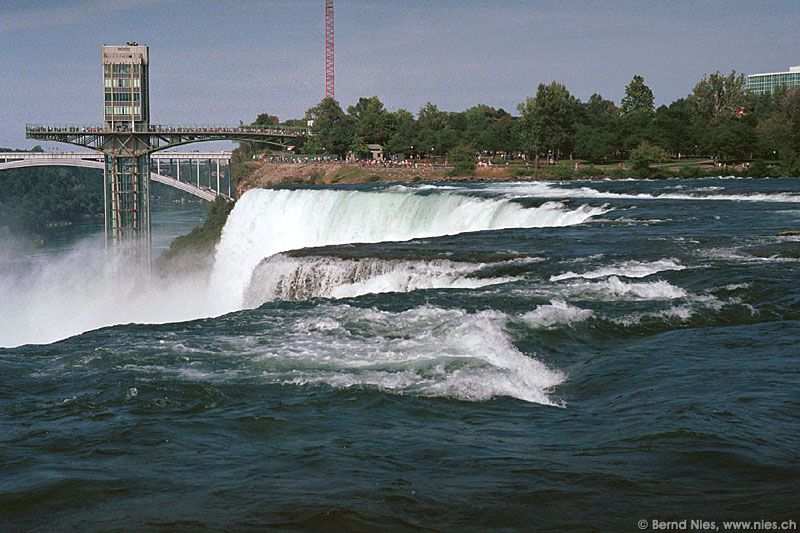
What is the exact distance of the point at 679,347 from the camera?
12.1 metres

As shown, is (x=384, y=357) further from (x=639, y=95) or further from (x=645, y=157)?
(x=639, y=95)

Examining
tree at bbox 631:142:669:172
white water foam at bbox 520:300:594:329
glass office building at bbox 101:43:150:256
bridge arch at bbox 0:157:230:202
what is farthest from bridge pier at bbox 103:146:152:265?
white water foam at bbox 520:300:594:329

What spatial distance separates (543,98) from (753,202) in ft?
170

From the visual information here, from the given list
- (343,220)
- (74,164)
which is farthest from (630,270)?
(74,164)

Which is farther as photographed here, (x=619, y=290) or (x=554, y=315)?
(x=619, y=290)

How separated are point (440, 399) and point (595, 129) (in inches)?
2711

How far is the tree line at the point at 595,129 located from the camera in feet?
212

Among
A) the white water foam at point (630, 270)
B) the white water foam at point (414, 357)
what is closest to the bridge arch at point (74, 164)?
the white water foam at point (630, 270)

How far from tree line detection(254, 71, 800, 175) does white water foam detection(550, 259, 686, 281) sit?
125 feet

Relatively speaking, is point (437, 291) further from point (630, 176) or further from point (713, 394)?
point (630, 176)

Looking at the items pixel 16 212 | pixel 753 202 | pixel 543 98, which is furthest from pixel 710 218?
pixel 16 212

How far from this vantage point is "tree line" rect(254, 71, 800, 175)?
6469 cm

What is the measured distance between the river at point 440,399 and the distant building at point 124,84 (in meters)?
39.1

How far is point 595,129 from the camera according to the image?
250 feet
